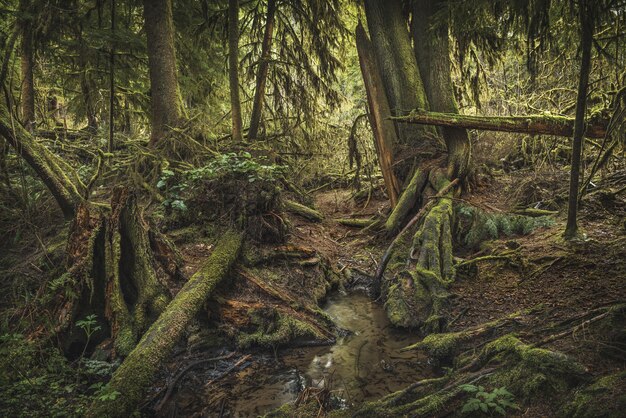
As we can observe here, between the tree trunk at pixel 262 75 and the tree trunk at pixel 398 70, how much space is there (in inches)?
97.2

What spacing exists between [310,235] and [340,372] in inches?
143

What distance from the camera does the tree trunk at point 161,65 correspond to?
7414mm

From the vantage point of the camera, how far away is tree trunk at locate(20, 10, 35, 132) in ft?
21.1

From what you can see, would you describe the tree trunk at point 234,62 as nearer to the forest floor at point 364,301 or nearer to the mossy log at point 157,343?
the forest floor at point 364,301

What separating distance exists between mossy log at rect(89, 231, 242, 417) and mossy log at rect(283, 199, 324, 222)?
131 inches

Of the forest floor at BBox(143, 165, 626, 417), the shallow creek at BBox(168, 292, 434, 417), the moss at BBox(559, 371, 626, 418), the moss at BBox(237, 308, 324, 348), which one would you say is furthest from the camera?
the moss at BBox(237, 308, 324, 348)

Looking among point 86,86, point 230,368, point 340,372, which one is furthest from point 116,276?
point 86,86

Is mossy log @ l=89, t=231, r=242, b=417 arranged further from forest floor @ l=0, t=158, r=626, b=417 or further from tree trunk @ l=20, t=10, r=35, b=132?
tree trunk @ l=20, t=10, r=35, b=132

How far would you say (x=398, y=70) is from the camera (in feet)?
27.0

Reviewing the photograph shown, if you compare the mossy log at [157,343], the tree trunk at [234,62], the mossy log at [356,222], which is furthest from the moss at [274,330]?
the tree trunk at [234,62]

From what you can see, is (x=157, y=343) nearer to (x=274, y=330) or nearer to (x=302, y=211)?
(x=274, y=330)

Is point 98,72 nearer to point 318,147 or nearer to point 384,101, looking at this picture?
point 318,147

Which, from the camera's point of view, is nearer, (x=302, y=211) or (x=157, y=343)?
(x=157, y=343)

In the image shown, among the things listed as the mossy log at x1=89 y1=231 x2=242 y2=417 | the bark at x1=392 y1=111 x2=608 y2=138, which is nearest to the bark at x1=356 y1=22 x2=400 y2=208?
the bark at x1=392 y1=111 x2=608 y2=138
